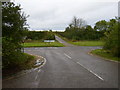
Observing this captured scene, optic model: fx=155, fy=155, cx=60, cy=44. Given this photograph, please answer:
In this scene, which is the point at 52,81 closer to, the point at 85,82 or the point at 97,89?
the point at 85,82

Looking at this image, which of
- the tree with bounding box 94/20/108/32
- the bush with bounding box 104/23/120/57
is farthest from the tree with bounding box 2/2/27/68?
the tree with bounding box 94/20/108/32

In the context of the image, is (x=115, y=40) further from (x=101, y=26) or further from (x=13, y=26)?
(x=101, y=26)

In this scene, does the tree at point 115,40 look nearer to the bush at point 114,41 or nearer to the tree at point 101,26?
the bush at point 114,41

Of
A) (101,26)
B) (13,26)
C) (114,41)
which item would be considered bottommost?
(114,41)

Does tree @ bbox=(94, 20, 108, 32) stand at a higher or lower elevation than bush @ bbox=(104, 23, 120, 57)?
higher

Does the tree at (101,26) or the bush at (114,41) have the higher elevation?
the tree at (101,26)

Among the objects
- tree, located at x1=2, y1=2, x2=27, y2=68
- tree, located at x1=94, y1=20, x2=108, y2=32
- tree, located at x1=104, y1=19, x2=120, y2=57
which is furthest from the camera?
tree, located at x1=94, y1=20, x2=108, y2=32

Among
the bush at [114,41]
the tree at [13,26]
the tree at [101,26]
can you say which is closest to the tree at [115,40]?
the bush at [114,41]

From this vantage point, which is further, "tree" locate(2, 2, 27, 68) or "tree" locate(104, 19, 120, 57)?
"tree" locate(104, 19, 120, 57)

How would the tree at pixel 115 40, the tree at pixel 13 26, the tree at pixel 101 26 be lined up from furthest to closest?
the tree at pixel 101 26 < the tree at pixel 115 40 < the tree at pixel 13 26

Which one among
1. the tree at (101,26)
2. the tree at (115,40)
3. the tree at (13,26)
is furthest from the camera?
the tree at (101,26)

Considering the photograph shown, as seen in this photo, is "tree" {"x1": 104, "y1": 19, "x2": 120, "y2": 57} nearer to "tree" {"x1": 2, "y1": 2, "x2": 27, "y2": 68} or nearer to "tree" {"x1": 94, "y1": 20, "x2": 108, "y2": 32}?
"tree" {"x1": 2, "y1": 2, "x2": 27, "y2": 68}

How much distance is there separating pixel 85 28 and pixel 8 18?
5401cm

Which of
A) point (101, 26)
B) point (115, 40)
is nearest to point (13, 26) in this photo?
point (115, 40)
